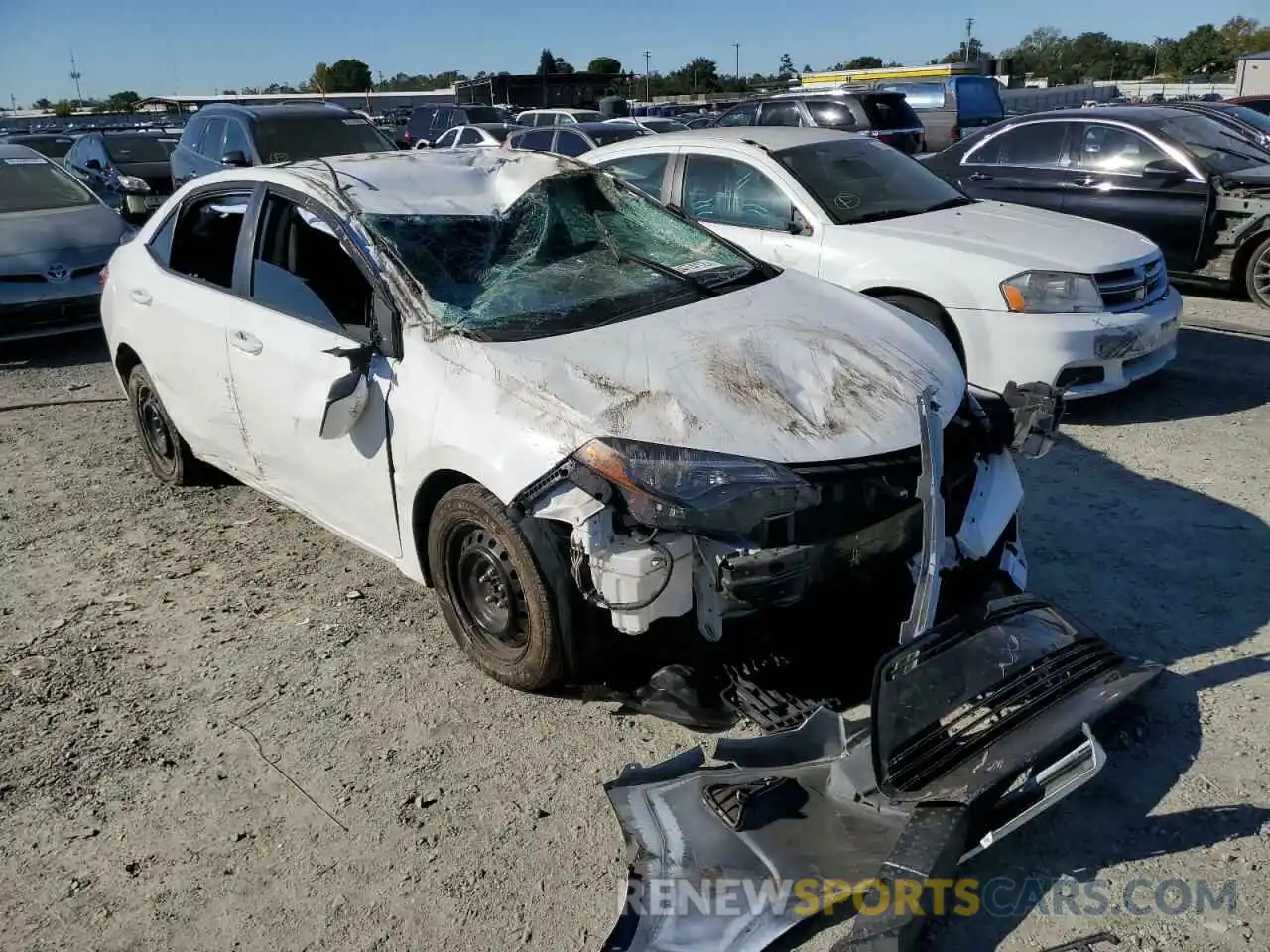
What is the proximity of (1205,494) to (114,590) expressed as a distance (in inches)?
195

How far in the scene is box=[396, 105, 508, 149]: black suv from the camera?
23.3m

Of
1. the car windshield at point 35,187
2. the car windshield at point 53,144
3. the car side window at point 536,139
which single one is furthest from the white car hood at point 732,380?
the car windshield at point 53,144

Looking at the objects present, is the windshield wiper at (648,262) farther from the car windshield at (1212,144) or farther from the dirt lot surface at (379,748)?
the car windshield at (1212,144)

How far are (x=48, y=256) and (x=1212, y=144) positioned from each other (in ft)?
31.8

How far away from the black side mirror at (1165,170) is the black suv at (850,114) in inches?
283

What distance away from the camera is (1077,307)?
5648 millimetres

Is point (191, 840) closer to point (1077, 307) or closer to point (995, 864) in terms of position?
point (995, 864)

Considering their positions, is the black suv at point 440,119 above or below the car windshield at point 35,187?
above

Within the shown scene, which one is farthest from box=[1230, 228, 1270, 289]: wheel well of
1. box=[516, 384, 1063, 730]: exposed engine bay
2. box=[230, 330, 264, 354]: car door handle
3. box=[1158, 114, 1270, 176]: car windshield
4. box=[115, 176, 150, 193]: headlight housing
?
box=[115, 176, 150, 193]: headlight housing

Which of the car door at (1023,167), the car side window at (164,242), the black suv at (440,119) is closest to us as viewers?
the car side window at (164,242)

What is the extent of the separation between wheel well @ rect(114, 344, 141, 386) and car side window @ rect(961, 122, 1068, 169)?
7455 mm

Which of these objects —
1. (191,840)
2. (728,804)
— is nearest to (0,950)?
(191,840)

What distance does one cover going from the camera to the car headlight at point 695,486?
110 inches

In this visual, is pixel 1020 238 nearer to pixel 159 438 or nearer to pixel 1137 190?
pixel 1137 190
